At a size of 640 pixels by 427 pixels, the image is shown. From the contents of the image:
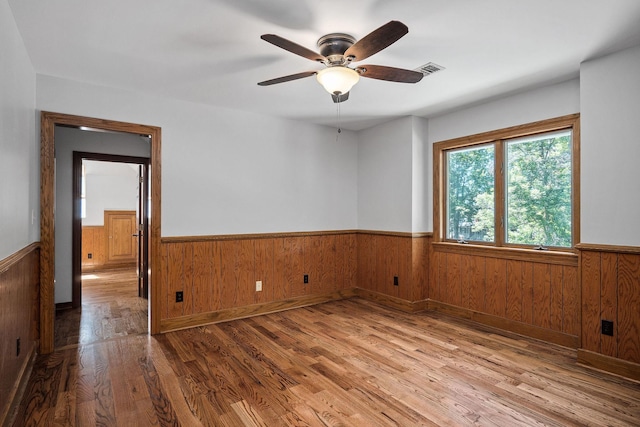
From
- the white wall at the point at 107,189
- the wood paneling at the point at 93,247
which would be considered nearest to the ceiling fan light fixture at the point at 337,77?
the white wall at the point at 107,189

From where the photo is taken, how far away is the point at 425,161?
4.31 meters

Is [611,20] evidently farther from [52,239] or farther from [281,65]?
[52,239]

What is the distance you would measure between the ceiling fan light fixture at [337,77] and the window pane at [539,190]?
223 centimetres

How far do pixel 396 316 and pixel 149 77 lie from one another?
3.57 metres

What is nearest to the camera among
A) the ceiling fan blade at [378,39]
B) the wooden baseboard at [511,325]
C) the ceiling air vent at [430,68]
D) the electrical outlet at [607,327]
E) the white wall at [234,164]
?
the ceiling fan blade at [378,39]

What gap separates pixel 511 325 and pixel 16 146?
4461 mm

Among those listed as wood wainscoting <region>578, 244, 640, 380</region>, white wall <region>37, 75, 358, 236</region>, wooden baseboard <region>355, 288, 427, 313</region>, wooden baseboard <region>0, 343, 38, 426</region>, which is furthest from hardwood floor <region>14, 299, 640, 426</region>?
white wall <region>37, 75, 358, 236</region>

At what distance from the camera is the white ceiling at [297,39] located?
1.97 m

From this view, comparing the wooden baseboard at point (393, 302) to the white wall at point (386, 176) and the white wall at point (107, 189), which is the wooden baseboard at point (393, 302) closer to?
the white wall at point (386, 176)

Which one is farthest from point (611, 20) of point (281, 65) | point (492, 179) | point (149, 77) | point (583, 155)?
point (149, 77)

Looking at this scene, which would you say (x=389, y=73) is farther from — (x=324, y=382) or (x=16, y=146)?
(x=16, y=146)

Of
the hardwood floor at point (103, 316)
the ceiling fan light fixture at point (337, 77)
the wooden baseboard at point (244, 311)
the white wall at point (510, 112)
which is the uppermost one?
the white wall at point (510, 112)

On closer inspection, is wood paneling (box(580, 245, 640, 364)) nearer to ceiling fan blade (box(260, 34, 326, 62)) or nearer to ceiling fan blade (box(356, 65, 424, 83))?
ceiling fan blade (box(356, 65, 424, 83))

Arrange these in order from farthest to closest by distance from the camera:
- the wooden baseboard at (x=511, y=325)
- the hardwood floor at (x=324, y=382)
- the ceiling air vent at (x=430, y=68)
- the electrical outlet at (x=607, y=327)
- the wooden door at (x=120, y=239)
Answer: the wooden door at (x=120, y=239) → the wooden baseboard at (x=511, y=325) → the ceiling air vent at (x=430, y=68) → the electrical outlet at (x=607, y=327) → the hardwood floor at (x=324, y=382)
